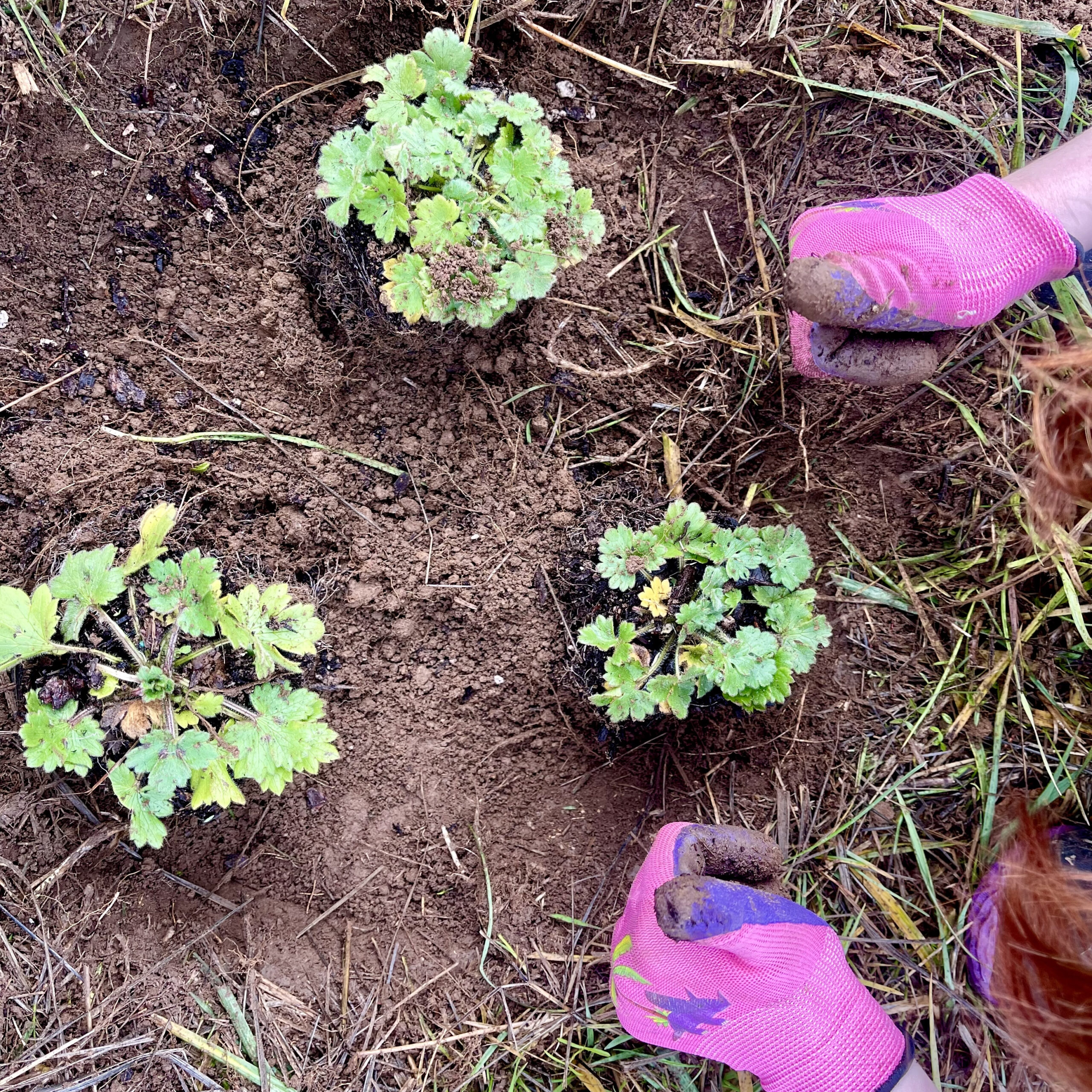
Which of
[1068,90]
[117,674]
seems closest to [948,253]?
[1068,90]

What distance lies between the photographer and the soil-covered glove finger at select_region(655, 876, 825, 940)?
1.80m

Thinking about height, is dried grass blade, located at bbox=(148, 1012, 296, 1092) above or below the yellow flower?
below

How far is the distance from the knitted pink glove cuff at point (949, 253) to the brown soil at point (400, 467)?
28cm

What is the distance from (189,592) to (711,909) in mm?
1414

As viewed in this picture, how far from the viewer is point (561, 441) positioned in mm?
2252

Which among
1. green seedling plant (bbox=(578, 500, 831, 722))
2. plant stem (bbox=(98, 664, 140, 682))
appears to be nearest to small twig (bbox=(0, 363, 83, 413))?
plant stem (bbox=(98, 664, 140, 682))

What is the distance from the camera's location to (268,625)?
5.93 ft

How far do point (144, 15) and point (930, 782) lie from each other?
120 inches

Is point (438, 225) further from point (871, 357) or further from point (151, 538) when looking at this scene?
point (871, 357)

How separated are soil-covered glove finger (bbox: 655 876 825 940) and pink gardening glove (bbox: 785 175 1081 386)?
134cm

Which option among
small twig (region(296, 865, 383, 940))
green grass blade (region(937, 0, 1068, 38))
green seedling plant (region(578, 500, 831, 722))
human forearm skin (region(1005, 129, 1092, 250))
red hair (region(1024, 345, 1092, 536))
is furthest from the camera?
green grass blade (region(937, 0, 1068, 38))

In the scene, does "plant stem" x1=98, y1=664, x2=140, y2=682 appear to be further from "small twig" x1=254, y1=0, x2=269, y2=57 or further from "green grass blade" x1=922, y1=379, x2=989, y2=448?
"green grass blade" x1=922, y1=379, x2=989, y2=448

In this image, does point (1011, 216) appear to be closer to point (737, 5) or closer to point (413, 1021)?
point (737, 5)

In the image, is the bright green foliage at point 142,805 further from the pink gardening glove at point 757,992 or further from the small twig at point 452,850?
the pink gardening glove at point 757,992
